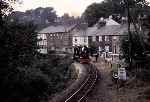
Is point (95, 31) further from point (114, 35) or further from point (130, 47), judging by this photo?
point (130, 47)

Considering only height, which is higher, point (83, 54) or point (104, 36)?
point (104, 36)

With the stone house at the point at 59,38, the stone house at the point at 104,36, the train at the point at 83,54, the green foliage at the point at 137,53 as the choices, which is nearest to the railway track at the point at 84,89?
the green foliage at the point at 137,53

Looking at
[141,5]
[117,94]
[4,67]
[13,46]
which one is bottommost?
[117,94]

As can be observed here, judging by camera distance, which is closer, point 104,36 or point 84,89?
point 84,89

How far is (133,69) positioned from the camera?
32.0 meters

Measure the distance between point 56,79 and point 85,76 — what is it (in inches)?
147

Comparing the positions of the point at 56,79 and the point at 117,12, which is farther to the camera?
the point at 117,12

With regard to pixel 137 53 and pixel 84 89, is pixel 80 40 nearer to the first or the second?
pixel 137 53

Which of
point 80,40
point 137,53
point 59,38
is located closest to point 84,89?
point 137,53

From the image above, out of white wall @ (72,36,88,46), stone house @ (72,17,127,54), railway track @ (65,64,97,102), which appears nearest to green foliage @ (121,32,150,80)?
railway track @ (65,64,97,102)

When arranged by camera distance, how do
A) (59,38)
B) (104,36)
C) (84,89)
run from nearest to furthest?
(84,89) → (104,36) → (59,38)

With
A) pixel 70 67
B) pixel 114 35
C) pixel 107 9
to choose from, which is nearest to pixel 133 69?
pixel 70 67

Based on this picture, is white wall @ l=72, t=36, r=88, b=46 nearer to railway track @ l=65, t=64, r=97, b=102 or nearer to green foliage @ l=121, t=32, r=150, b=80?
railway track @ l=65, t=64, r=97, b=102

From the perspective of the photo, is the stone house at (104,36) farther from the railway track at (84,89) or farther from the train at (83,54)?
the railway track at (84,89)
